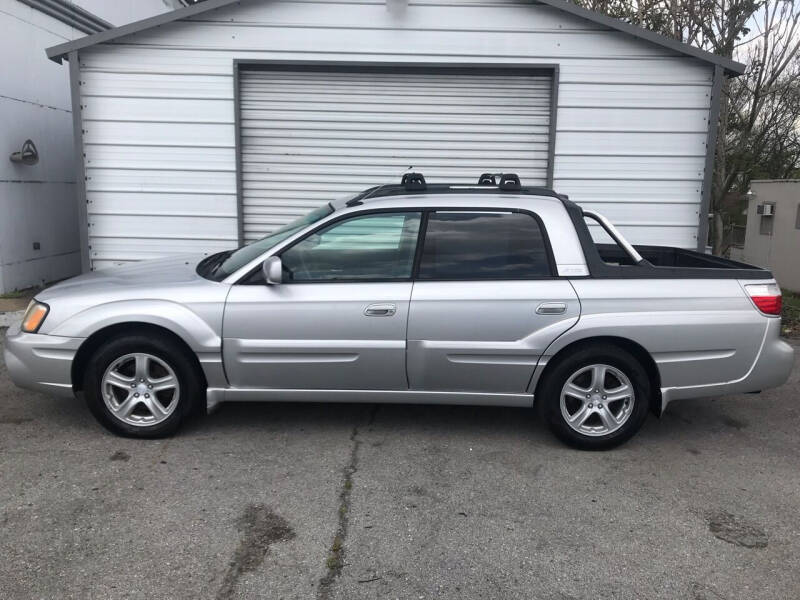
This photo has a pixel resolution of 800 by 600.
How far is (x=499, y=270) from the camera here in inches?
184

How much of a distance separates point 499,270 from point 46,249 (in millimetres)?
7574

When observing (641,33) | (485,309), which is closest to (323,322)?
(485,309)

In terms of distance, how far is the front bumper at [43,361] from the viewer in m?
4.62

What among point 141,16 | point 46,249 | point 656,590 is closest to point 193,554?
point 656,590

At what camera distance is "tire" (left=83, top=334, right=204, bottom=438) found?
461 cm

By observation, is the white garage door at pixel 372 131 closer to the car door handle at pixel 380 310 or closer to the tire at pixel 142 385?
the tire at pixel 142 385

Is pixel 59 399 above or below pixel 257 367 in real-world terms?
below

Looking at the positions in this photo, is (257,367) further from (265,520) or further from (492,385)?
(492,385)

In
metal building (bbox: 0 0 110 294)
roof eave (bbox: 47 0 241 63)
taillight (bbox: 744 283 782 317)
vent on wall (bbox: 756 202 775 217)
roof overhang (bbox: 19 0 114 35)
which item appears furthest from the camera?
vent on wall (bbox: 756 202 775 217)

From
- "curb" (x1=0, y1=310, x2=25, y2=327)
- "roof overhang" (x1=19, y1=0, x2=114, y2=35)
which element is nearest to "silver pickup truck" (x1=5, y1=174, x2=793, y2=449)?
"curb" (x1=0, y1=310, x2=25, y2=327)

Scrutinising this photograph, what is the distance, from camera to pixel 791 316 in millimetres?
9102

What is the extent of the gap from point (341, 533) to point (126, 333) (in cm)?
205

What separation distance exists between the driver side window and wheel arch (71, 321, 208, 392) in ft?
2.77

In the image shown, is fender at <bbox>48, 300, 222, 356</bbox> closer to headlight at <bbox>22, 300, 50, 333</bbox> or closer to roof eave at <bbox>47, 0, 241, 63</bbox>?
headlight at <bbox>22, 300, 50, 333</bbox>
